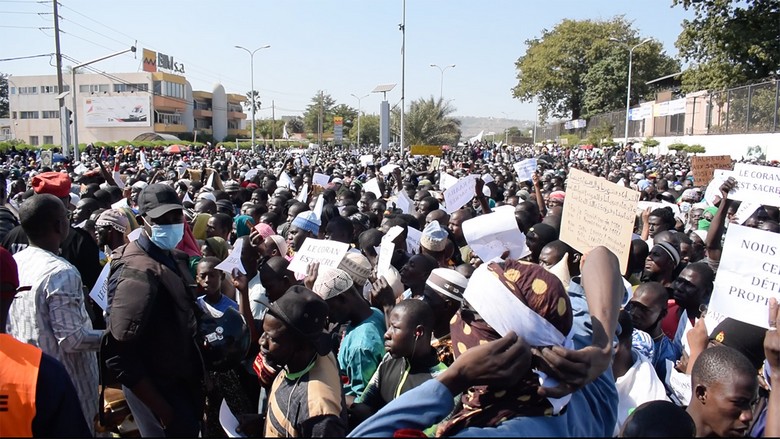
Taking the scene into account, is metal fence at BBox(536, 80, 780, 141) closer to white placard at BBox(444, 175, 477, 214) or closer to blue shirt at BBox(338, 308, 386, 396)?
white placard at BBox(444, 175, 477, 214)

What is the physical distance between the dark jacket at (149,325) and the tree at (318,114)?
8953 centimetres

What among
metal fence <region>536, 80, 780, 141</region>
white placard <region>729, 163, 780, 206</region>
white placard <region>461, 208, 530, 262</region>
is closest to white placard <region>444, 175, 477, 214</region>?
white placard <region>729, 163, 780, 206</region>

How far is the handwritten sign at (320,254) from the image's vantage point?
431cm

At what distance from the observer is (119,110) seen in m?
67.9

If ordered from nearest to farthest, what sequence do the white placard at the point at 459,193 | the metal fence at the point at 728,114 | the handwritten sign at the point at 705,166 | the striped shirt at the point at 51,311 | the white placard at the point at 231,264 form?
the striped shirt at the point at 51,311 < the white placard at the point at 231,264 < the white placard at the point at 459,193 < the handwritten sign at the point at 705,166 < the metal fence at the point at 728,114

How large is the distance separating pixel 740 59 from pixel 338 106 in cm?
7216

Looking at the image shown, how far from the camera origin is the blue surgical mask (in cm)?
339

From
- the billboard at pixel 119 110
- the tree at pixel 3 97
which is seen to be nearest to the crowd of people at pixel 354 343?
the billboard at pixel 119 110

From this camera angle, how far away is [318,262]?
433 centimetres

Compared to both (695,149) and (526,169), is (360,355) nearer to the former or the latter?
(526,169)

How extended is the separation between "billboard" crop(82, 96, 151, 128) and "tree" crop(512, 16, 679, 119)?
40.8 metres

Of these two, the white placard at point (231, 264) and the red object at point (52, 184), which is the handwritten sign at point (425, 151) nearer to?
the red object at point (52, 184)

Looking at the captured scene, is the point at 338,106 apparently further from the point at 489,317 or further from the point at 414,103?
the point at 489,317

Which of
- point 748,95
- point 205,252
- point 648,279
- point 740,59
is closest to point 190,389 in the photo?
point 205,252
